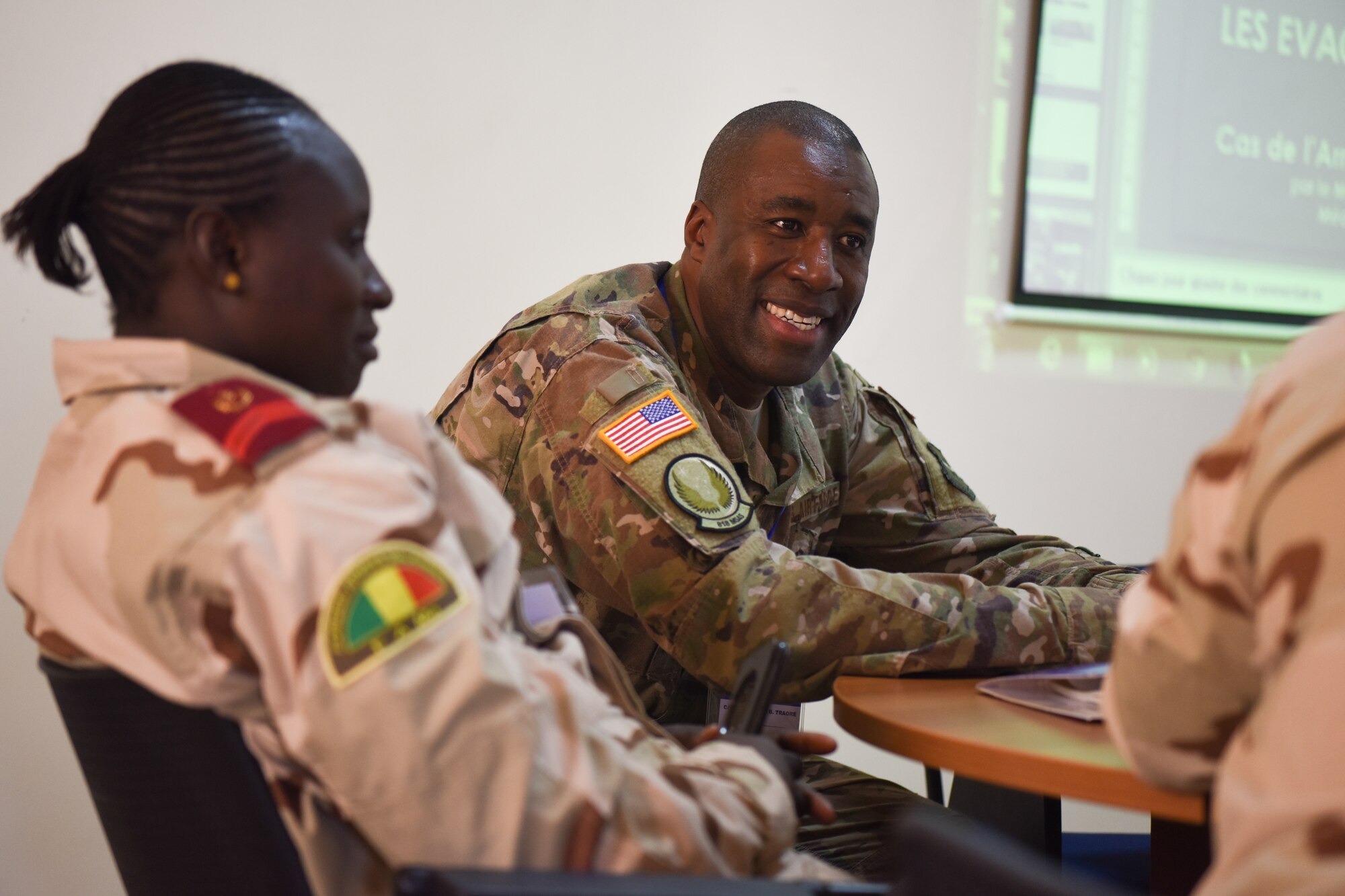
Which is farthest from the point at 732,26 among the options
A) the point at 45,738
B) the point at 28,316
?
the point at 45,738

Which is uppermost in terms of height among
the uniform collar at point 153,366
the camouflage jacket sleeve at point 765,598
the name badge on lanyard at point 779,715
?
the uniform collar at point 153,366

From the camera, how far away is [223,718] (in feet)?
2.49

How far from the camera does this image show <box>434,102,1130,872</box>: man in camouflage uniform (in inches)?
54.7

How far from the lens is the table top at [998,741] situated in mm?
957

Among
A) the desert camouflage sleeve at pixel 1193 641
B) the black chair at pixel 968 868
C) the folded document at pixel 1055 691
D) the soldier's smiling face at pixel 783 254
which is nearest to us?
the black chair at pixel 968 868

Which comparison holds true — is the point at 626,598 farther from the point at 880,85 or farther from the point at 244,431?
the point at 880,85

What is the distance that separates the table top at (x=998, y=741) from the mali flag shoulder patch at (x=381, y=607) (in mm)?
538

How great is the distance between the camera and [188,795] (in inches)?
30.5

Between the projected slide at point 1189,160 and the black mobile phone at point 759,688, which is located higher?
the projected slide at point 1189,160

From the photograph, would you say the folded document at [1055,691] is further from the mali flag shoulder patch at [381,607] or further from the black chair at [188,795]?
the mali flag shoulder patch at [381,607]

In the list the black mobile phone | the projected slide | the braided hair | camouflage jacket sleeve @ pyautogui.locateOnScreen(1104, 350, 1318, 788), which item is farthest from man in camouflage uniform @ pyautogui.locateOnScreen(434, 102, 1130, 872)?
the projected slide

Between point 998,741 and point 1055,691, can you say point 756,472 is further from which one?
point 998,741

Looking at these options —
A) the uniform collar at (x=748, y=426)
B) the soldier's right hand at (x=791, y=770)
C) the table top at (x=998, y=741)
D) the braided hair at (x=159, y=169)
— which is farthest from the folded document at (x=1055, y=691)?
the braided hair at (x=159, y=169)

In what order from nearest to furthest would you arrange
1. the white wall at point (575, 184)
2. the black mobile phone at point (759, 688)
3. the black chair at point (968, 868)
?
the black chair at point (968, 868) → the black mobile phone at point (759, 688) → the white wall at point (575, 184)
